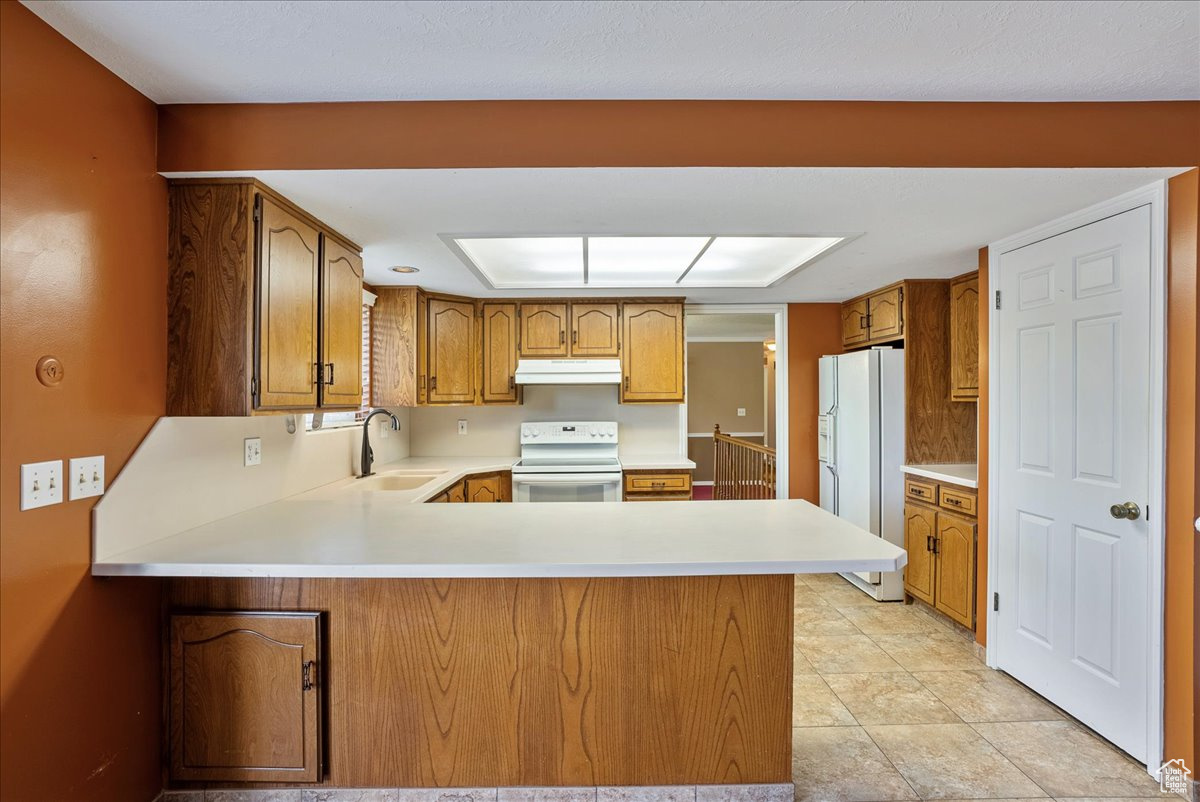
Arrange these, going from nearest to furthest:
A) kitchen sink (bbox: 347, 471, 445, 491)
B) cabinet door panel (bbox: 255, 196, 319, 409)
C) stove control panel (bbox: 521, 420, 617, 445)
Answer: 1. cabinet door panel (bbox: 255, 196, 319, 409)
2. kitchen sink (bbox: 347, 471, 445, 491)
3. stove control panel (bbox: 521, 420, 617, 445)

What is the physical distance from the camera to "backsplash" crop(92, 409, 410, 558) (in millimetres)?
1624

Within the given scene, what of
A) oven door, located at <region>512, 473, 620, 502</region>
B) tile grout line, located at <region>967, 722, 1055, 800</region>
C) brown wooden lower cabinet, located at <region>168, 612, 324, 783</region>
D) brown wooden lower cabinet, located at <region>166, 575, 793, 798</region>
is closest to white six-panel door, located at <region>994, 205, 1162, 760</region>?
tile grout line, located at <region>967, 722, 1055, 800</region>

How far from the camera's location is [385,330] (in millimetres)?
3678

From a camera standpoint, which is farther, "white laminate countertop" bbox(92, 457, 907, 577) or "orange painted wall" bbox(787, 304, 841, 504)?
"orange painted wall" bbox(787, 304, 841, 504)

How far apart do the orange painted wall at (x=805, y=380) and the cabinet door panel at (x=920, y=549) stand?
0.99 metres

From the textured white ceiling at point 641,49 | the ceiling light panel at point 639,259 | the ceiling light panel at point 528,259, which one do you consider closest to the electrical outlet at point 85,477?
the textured white ceiling at point 641,49

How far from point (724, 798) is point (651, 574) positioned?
2.85 ft

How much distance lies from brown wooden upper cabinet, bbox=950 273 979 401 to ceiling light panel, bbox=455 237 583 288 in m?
2.27

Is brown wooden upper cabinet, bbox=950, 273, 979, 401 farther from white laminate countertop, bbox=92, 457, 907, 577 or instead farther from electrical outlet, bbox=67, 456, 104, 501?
electrical outlet, bbox=67, 456, 104, 501

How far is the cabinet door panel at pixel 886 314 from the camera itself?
3.56 m

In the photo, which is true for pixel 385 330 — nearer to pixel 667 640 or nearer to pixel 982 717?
pixel 667 640

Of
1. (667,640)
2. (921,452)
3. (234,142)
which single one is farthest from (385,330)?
(921,452)

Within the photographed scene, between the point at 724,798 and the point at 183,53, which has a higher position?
the point at 183,53

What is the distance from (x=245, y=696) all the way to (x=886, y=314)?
3931mm
